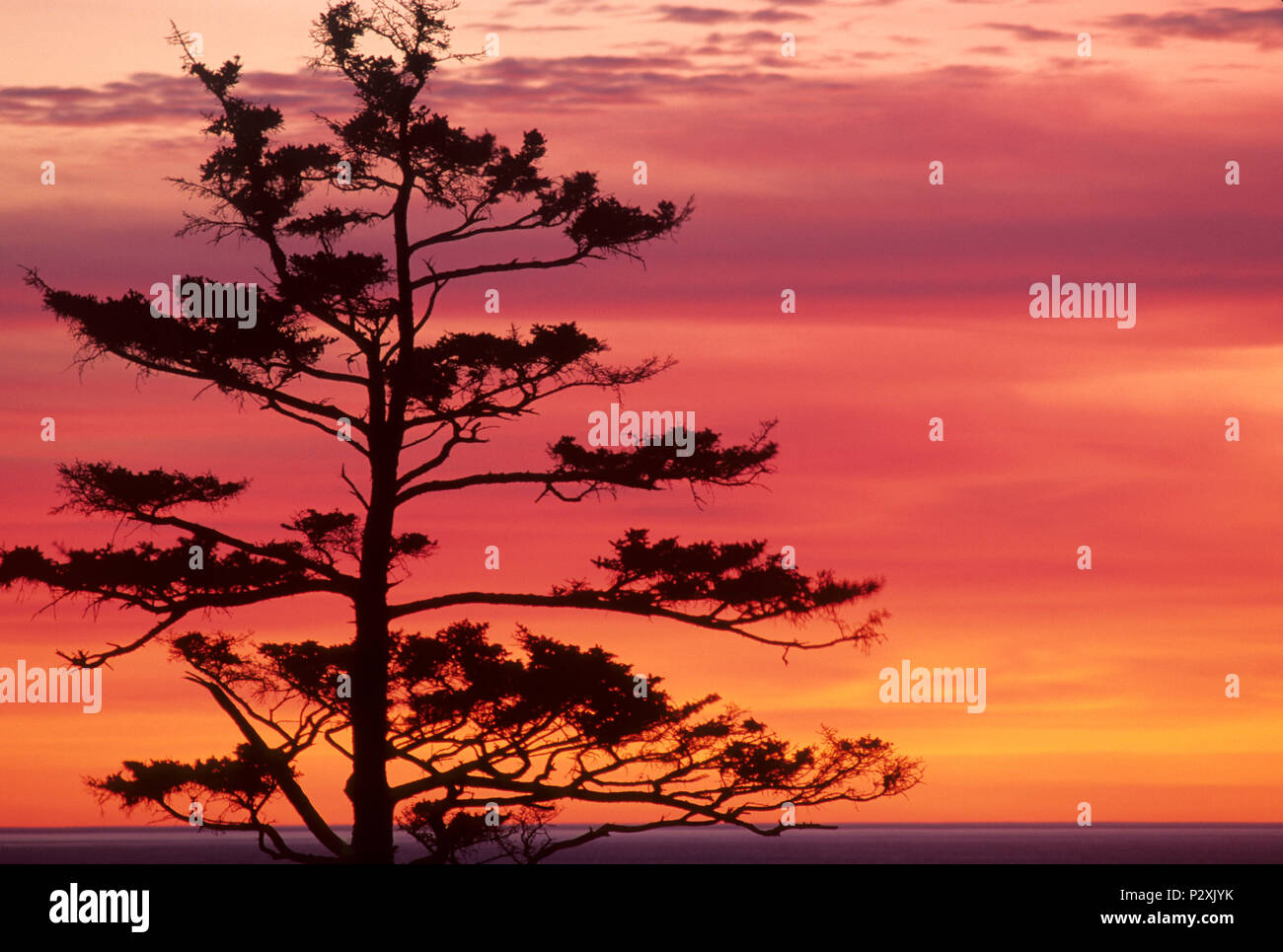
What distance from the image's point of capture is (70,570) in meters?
18.2

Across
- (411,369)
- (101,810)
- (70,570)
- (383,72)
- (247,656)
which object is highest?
(383,72)

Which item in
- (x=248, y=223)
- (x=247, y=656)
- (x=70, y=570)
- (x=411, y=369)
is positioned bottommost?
(x=247, y=656)

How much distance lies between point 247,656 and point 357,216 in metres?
6.34
